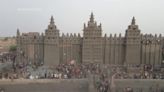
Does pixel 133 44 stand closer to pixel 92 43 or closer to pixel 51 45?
pixel 92 43

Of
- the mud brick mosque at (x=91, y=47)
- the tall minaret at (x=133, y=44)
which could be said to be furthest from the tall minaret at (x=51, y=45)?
the tall minaret at (x=133, y=44)

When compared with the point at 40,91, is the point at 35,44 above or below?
above

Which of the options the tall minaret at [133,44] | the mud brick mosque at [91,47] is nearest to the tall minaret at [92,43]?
the mud brick mosque at [91,47]

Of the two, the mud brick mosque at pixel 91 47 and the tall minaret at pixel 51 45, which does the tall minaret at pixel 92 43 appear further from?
the tall minaret at pixel 51 45

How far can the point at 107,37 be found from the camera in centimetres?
3225

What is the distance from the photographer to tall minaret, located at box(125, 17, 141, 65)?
31.9 m

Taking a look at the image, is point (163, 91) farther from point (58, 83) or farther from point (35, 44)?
point (35, 44)

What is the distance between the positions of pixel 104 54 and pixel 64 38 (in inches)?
196

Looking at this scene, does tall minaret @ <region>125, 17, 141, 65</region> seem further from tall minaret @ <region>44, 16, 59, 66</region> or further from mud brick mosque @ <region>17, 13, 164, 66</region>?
tall minaret @ <region>44, 16, 59, 66</region>

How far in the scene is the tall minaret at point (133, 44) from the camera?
31938mm

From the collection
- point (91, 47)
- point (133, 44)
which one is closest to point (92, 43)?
point (91, 47)

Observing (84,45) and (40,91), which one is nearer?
(40,91)

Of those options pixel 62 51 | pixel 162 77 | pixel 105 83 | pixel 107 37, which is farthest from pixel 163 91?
pixel 62 51

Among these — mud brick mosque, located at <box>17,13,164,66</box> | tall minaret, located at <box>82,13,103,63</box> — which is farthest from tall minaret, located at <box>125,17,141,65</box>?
tall minaret, located at <box>82,13,103,63</box>
